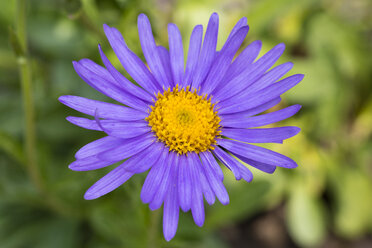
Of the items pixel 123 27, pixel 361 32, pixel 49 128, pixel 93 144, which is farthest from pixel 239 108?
pixel 361 32

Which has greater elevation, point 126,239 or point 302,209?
point 126,239

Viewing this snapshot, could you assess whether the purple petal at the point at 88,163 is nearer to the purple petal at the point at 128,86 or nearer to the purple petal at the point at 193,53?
the purple petal at the point at 128,86

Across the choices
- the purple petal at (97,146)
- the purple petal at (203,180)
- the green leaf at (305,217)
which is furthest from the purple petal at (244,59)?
the green leaf at (305,217)

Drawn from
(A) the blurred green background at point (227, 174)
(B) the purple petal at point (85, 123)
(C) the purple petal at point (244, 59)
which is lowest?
(A) the blurred green background at point (227, 174)

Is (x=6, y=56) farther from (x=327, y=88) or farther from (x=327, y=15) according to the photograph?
(x=327, y=15)

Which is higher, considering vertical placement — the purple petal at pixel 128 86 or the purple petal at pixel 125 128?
the purple petal at pixel 128 86

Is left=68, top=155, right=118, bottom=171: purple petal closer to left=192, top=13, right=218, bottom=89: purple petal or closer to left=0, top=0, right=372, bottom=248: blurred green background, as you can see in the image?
left=0, top=0, right=372, bottom=248: blurred green background

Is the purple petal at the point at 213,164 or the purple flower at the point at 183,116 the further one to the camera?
the purple petal at the point at 213,164

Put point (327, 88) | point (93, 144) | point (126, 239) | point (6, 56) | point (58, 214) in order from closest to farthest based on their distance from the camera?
point (93, 144) → point (126, 239) → point (58, 214) → point (6, 56) → point (327, 88)
